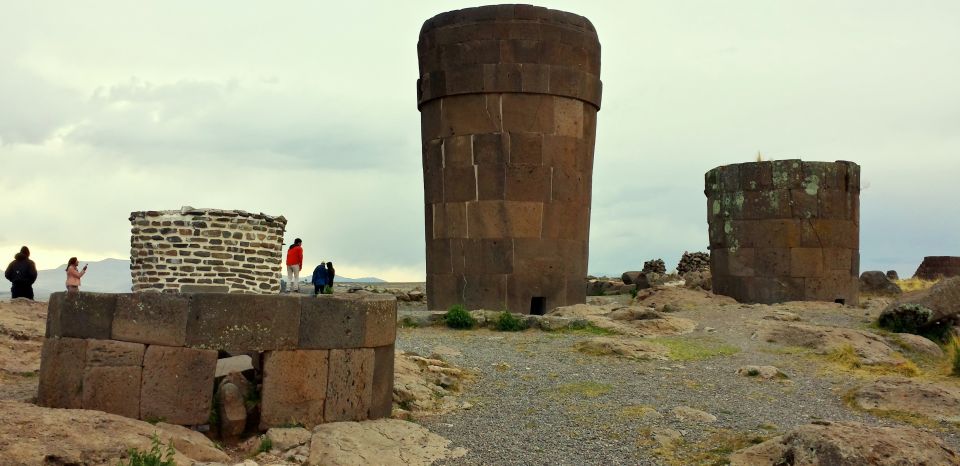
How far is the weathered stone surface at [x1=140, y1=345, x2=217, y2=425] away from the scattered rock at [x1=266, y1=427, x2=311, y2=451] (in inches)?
24.1

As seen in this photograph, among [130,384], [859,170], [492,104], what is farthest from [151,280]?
[859,170]

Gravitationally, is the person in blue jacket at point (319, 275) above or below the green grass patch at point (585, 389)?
above

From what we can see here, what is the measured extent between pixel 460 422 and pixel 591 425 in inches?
46.3

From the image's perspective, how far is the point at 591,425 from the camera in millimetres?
7184

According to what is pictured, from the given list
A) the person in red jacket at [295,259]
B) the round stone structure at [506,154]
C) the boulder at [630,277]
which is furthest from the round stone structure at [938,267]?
the person in red jacket at [295,259]

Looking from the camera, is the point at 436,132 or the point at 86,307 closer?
the point at 86,307

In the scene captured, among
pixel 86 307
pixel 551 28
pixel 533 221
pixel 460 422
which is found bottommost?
pixel 460 422

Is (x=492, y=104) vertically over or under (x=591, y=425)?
over

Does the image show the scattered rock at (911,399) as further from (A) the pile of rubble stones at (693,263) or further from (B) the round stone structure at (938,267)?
(B) the round stone structure at (938,267)

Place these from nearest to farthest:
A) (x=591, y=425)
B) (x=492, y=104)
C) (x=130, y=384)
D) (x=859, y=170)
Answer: (x=130, y=384), (x=591, y=425), (x=492, y=104), (x=859, y=170)

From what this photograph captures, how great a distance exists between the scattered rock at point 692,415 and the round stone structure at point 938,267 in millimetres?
28481

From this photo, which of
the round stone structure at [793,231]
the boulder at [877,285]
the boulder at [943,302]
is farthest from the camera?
the boulder at [877,285]

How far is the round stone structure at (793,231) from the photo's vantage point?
17188mm

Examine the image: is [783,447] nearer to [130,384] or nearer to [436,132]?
[130,384]
